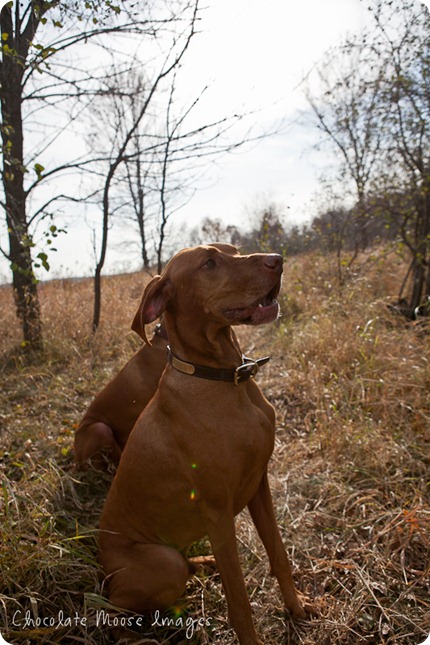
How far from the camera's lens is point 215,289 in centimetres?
214

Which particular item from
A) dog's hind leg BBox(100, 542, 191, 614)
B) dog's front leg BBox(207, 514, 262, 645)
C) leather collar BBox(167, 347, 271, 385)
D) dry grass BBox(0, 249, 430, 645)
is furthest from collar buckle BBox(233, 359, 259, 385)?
dry grass BBox(0, 249, 430, 645)

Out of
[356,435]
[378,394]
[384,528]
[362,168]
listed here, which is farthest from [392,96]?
[384,528]

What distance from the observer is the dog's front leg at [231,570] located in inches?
77.8

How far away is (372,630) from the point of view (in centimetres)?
219

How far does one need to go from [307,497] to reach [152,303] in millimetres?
2011

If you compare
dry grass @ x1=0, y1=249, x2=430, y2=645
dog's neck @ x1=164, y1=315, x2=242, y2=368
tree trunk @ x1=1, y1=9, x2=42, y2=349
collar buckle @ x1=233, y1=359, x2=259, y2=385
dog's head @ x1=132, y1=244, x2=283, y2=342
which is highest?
tree trunk @ x1=1, y1=9, x2=42, y2=349

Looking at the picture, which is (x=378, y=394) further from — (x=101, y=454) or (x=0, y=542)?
(x=0, y=542)

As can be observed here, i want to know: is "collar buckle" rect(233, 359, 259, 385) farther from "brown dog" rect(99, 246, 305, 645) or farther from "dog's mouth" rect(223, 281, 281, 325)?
"dog's mouth" rect(223, 281, 281, 325)

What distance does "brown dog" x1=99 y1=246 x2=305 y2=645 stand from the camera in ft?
6.51

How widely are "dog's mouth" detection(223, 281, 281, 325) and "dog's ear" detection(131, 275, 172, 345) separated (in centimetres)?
34

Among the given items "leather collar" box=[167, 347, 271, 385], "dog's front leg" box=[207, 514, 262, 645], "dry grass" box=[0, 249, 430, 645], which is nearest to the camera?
"dog's front leg" box=[207, 514, 262, 645]

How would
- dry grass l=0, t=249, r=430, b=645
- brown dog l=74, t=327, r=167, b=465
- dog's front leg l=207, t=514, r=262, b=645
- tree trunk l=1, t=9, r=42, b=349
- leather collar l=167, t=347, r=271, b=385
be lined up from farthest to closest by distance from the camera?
tree trunk l=1, t=9, r=42, b=349 → brown dog l=74, t=327, r=167, b=465 → dry grass l=0, t=249, r=430, b=645 → leather collar l=167, t=347, r=271, b=385 → dog's front leg l=207, t=514, r=262, b=645

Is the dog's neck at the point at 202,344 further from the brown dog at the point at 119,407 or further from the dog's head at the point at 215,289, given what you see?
the brown dog at the point at 119,407

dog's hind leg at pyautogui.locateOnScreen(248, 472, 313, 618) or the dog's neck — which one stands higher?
the dog's neck
